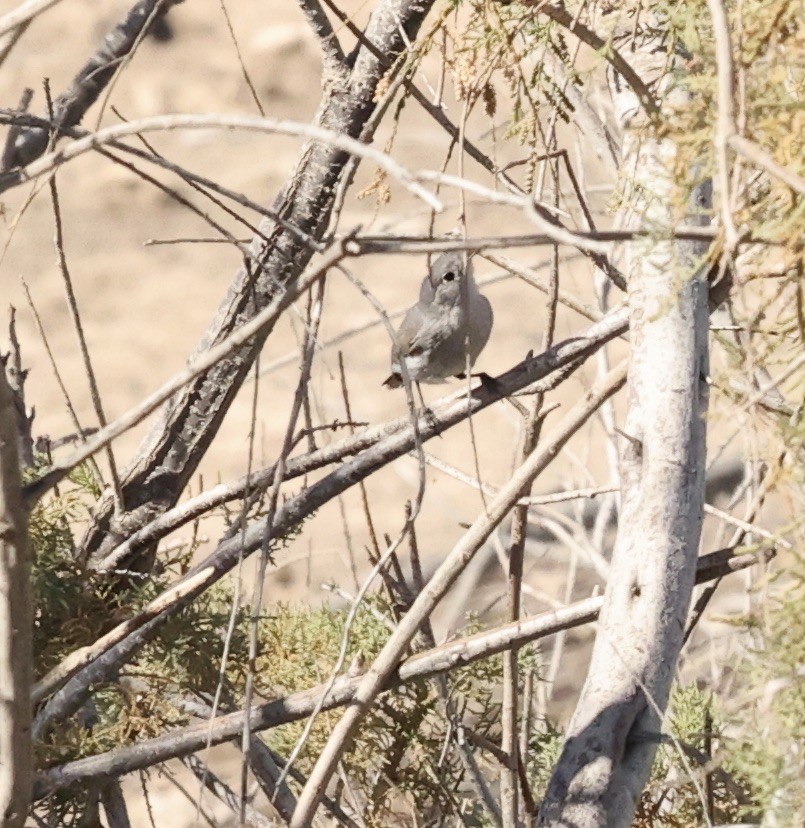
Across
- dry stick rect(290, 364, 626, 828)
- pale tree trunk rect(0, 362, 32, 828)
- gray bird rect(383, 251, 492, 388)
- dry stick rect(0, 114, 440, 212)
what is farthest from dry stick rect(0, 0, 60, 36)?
gray bird rect(383, 251, 492, 388)

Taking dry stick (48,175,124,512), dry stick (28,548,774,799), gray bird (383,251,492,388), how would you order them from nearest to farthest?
dry stick (28,548,774,799), dry stick (48,175,124,512), gray bird (383,251,492,388)

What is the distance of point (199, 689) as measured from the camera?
1.91 meters

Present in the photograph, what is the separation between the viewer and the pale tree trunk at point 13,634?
0.97 meters

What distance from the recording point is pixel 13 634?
3.34ft

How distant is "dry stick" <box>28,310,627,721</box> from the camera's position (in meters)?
1.56

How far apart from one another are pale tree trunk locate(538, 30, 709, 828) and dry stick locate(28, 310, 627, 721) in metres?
0.21

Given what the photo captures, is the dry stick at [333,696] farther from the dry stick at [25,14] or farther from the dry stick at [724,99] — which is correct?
the dry stick at [25,14]

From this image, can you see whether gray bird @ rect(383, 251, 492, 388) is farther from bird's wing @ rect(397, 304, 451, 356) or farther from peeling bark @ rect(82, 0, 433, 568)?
peeling bark @ rect(82, 0, 433, 568)

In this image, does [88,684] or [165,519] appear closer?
[88,684]

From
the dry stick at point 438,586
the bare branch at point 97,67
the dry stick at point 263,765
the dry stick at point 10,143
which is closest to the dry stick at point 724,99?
the dry stick at point 438,586

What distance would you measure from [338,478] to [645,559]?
0.58 metres

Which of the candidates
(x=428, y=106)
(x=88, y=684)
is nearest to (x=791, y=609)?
(x=428, y=106)

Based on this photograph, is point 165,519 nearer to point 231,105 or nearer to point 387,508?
point 387,508

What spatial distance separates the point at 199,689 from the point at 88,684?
24cm
